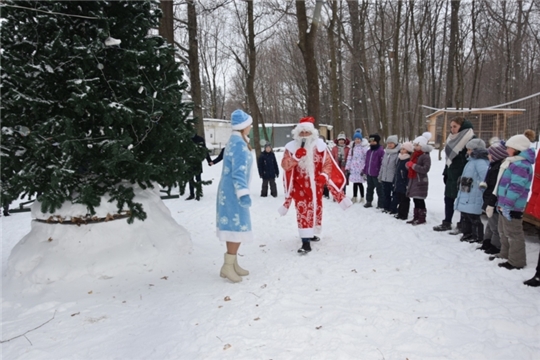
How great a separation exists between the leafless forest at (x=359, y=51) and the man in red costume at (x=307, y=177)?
16.4ft

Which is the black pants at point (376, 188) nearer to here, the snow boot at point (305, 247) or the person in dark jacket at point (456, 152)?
the person in dark jacket at point (456, 152)

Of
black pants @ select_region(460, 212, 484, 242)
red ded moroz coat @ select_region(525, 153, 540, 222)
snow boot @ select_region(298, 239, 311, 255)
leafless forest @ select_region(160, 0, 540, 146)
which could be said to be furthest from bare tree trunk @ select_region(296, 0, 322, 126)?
red ded moroz coat @ select_region(525, 153, 540, 222)

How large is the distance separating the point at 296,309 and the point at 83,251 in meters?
2.75

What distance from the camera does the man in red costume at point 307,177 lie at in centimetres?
541

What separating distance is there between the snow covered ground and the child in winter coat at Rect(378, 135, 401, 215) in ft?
8.42

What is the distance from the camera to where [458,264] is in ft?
14.9

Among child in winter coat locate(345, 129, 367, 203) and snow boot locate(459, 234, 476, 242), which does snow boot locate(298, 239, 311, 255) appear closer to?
snow boot locate(459, 234, 476, 242)

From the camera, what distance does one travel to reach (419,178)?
676cm

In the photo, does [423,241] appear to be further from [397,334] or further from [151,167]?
[151,167]

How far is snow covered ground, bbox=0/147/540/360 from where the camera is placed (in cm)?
288

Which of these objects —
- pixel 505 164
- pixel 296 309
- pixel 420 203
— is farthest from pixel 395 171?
pixel 296 309

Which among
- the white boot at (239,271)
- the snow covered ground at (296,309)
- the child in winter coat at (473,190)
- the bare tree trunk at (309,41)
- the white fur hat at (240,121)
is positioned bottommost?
the snow covered ground at (296,309)

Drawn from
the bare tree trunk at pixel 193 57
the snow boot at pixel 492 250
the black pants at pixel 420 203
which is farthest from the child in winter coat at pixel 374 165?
the bare tree trunk at pixel 193 57

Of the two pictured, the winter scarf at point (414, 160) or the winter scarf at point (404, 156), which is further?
the winter scarf at point (404, 156)
